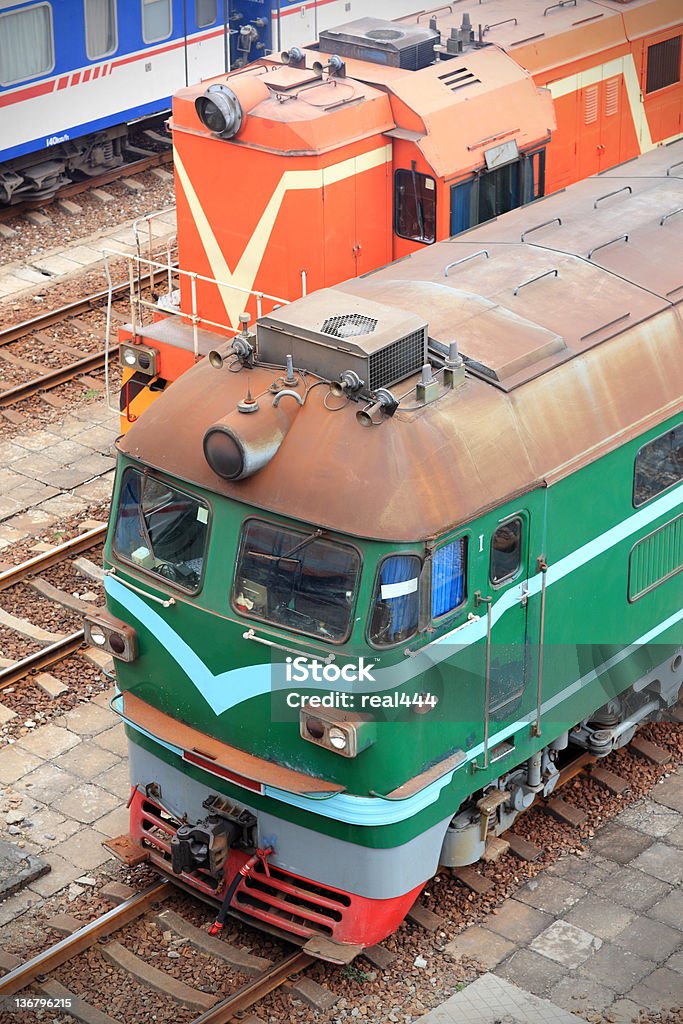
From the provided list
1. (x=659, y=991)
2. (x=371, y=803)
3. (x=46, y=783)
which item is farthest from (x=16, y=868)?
(x=659, y=991)

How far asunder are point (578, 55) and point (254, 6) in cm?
1014

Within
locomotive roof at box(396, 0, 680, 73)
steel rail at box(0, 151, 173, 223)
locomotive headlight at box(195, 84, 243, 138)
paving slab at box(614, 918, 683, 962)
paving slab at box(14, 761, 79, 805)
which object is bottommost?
paving slab at box(614, 918, 683, 962)

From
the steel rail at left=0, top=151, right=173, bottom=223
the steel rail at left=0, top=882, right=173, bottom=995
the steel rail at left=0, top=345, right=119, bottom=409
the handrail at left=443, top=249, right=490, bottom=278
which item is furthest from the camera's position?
the steel rail at left=0, top=151, right=173, bottom=223

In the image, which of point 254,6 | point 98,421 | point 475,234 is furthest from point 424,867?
point 254,6

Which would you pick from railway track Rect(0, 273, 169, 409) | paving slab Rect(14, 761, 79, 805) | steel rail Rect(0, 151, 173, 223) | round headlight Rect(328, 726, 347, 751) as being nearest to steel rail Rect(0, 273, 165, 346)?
railway track Rect(0, 273, 169, 409)

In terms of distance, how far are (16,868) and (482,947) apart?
3083mm

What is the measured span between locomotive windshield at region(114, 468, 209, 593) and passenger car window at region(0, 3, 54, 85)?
12.5 m

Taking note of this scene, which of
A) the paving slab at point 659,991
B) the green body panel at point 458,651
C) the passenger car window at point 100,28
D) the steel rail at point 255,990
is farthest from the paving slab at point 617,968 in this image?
the passenger car window at point 100,28

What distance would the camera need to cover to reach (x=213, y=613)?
28.3 ft

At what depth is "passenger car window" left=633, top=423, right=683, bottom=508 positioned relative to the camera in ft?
31.5

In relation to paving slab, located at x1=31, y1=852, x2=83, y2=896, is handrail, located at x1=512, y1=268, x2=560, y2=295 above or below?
above

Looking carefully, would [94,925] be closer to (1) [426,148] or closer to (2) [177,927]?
(2) [177,927]

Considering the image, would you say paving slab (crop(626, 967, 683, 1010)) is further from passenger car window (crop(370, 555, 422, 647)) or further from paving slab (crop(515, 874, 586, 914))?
passenger car window (crop(370, 555, 422, 647))

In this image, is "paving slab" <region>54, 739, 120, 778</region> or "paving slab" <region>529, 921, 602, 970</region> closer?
"paving slab" <region>529, 921, 602, 970</region>
